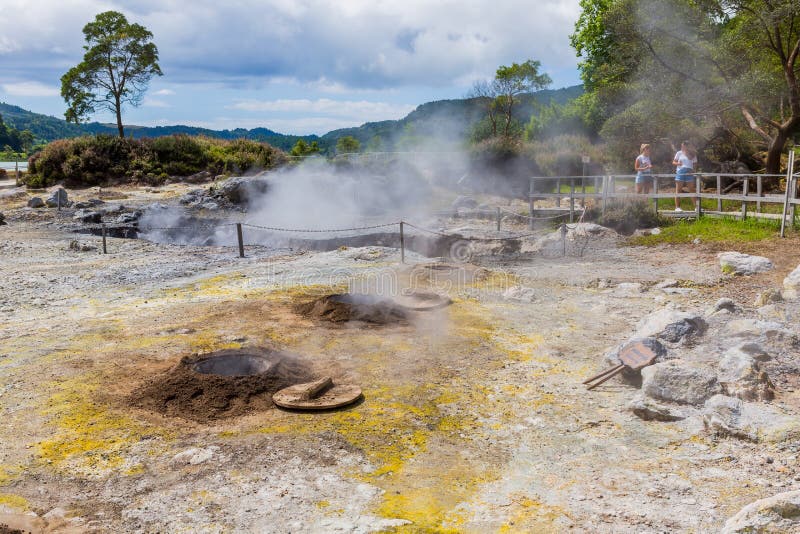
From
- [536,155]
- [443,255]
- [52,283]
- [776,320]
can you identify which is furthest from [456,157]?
[776,320]

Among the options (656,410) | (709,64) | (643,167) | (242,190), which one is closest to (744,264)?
(656,410)

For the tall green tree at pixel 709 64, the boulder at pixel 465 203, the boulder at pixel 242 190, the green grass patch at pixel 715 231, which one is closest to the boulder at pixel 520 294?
the green grass patch at pixel 715 231

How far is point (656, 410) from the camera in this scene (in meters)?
5.24


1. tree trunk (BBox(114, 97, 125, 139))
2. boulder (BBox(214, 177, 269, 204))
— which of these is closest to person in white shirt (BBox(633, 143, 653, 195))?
boulder (BBox(214, 177, 269, 204))

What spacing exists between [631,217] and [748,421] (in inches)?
449

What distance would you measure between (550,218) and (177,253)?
9.95m

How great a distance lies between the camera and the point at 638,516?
Answer: 12.6ft

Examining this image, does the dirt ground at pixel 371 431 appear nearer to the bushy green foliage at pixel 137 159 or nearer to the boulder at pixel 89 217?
the boulder at pixel 89 217

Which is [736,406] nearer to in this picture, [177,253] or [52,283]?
[52,283]

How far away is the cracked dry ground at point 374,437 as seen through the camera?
4016mm

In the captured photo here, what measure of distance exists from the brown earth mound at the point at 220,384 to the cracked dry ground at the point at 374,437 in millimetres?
177

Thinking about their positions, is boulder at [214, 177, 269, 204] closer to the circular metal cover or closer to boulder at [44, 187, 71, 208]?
boulder at [44, 187, 71, 208]

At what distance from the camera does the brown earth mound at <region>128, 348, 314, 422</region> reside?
18.6 ft

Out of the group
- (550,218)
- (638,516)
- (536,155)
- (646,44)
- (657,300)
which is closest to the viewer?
(638,516)
